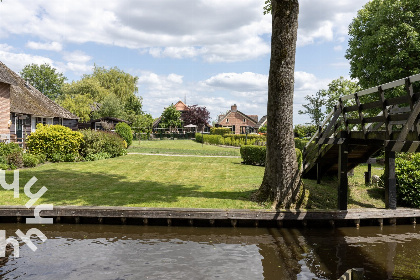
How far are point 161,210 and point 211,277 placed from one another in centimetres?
407

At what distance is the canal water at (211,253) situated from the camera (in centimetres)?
756

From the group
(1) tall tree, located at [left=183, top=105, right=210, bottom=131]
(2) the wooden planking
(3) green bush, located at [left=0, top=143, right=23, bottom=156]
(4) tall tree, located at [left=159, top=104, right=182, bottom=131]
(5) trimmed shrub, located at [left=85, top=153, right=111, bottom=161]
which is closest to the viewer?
(2) the wooden planking

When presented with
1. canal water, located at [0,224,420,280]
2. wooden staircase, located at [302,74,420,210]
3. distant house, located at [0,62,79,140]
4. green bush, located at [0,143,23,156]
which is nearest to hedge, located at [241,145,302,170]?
wooden staircase, located at [302,74,420,210]

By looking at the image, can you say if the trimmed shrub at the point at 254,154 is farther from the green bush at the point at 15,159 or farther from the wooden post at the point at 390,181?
the green bush at the point at 15,159

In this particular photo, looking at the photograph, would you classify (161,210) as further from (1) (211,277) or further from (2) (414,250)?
(2) (414,250)

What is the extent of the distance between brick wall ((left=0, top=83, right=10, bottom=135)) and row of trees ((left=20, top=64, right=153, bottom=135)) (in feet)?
106

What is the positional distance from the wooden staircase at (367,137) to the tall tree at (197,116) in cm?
6124

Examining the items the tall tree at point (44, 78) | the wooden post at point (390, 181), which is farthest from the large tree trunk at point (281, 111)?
the tall tree at point (44, 78)

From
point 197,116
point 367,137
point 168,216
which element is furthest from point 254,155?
point 197,116

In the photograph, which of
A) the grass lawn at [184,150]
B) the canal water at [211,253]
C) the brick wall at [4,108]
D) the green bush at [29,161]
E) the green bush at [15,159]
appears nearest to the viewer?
the canal water at [211,253]

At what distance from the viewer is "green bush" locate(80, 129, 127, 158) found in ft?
78.7

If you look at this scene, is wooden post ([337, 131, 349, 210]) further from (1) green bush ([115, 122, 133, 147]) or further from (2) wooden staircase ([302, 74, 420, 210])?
(1) green bush ([115, 122, 133, 147])

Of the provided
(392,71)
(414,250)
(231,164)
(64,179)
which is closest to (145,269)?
(414,250)

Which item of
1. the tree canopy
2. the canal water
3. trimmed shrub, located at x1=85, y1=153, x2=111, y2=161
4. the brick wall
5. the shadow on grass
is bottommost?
the canal water
